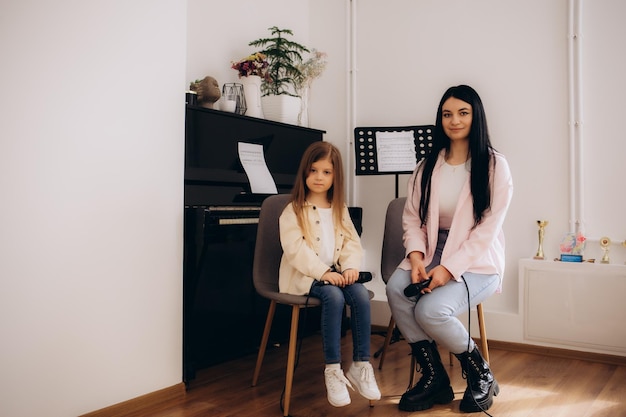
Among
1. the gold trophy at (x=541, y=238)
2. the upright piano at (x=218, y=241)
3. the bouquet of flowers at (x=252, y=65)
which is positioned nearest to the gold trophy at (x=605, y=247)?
the gold trophy at (x=541, y=238)

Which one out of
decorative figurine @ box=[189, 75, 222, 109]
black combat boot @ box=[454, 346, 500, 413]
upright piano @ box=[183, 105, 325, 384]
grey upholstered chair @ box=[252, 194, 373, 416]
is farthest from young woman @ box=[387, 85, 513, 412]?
decorative figurine @ box=[189, 75, 222, 109]

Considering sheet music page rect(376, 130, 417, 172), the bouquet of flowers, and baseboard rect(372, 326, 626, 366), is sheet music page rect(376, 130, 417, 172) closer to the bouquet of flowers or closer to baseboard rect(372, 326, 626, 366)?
the bouquet of flowers

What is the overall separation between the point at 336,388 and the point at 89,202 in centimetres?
108

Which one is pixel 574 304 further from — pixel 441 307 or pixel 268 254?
pixel 268 254

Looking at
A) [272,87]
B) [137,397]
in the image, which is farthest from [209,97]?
[137,397]

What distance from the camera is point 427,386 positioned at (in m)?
2.10

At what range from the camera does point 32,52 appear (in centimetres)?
170

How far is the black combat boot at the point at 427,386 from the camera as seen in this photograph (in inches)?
81.8

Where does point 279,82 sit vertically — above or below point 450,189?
above

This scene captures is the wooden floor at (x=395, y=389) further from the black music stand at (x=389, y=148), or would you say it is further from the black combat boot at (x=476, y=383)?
the black music stand at (x=389, y=148)

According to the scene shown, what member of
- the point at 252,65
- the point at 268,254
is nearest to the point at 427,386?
the point at 268,254

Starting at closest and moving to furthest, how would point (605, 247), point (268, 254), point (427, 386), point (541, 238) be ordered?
point (427, 386) < point (268, 254) < point (605, 247) < point (541, 238)

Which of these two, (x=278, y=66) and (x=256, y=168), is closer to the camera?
(x=256, y=168)

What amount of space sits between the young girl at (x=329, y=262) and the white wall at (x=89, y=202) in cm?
49
